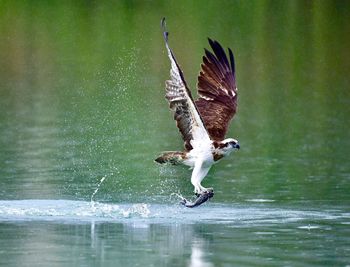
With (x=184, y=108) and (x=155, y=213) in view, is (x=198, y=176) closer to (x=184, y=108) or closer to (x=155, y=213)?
(x=155, y=213)

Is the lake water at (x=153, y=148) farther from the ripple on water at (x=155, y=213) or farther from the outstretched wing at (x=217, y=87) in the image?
the outstretched wing at (x=217, y=87)

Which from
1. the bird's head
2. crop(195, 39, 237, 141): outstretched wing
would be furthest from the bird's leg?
crop(195, 39, 237, 141): outstretched wing

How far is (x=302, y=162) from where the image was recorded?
23125 mm

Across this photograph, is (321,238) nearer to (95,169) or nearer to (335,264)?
(335,264)

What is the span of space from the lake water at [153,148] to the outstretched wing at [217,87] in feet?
3.63

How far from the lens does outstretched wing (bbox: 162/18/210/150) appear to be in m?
16.0

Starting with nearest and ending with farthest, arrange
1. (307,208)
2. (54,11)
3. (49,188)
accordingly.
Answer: (307,208) < (49,188) < (54,11)

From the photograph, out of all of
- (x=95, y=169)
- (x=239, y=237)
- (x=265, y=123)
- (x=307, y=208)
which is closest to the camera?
(x=239, y=237)

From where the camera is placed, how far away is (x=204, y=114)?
1778 cm

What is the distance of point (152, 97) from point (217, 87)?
1477cm

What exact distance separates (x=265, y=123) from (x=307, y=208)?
35.6 feet

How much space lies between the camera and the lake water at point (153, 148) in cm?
1545

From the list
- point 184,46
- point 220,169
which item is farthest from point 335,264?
point 184,46

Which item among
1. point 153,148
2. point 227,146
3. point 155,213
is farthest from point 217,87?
point 153,148
